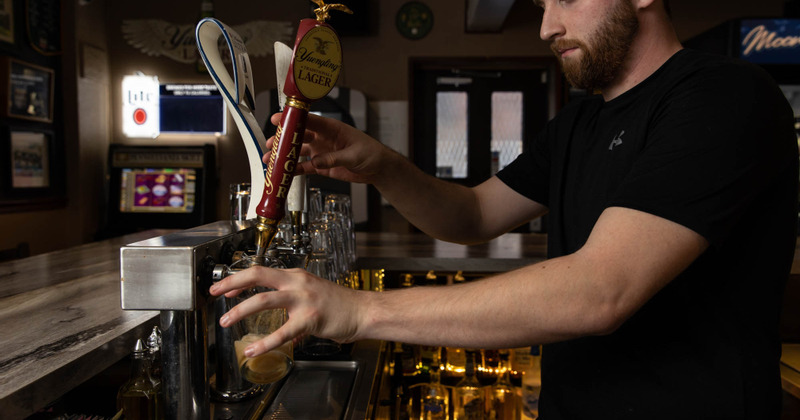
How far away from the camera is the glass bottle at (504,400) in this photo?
6.34 ft

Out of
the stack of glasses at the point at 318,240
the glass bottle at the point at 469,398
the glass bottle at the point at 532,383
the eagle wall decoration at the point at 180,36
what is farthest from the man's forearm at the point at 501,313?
the eagle wall decoration at the point at 180,36

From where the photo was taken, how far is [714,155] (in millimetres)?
755

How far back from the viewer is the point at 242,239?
946mm

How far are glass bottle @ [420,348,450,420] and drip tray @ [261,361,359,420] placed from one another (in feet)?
2.07

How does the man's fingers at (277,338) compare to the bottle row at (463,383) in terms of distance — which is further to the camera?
the bottle row at (463,383)

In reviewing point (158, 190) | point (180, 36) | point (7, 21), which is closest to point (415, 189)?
point (7, 21)

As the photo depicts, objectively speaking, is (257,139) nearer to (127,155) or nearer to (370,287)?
(370,287)

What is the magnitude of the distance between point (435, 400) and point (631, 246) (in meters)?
1.39

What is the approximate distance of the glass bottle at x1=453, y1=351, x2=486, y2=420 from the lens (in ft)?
6.26

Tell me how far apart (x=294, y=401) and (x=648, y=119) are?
0.86 metres

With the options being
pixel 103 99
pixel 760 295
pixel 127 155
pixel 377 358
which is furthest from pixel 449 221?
pixel 103 99

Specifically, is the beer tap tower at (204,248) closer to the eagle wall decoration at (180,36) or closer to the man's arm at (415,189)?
the man's arm at (415,189)

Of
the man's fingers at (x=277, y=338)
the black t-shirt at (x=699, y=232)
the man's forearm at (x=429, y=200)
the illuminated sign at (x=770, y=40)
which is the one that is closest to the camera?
the man's fingers at (x=277, y=338)

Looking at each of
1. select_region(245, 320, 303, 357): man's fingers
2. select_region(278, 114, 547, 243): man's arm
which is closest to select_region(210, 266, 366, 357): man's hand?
select_region(245, 320, 303, 357): man's fingers
